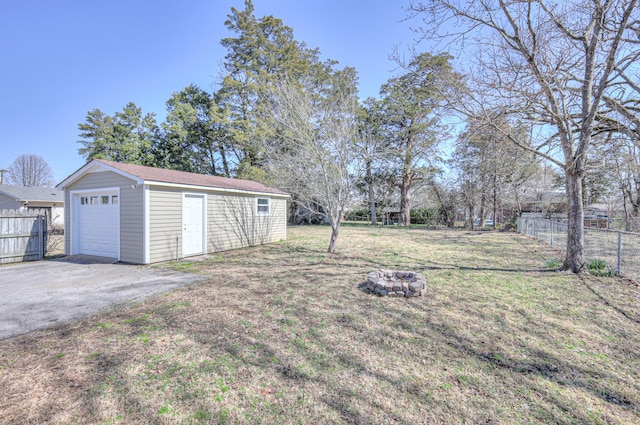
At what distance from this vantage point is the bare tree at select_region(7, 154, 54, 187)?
3694cm

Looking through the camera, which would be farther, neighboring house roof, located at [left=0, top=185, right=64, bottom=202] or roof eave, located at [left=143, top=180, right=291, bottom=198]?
neighboring house roof, located at [left=0, top=185, right=64, bottom=202]

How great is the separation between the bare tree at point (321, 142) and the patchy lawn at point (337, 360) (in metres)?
3.99

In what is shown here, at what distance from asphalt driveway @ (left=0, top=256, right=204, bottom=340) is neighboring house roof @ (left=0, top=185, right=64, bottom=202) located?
14.5m

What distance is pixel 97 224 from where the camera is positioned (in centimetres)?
839

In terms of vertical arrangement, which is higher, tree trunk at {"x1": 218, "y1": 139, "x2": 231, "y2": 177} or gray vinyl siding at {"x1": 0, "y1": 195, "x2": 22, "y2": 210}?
tree trunk at {"x1": 218, "y1": 139, "x2": 231, "y2": 177}

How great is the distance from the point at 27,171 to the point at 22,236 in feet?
139

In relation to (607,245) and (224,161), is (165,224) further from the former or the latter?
(224,161)

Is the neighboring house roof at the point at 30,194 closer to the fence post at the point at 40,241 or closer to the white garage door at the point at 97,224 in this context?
the fence post at the point at 40,241

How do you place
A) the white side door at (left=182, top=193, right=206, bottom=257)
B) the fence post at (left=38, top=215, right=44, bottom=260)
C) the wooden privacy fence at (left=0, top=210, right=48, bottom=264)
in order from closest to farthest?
the wooden privacy fence at (left=0, top=210, right=48, bottom=264) → the fence post at (left=38, top=215, right=44, bottom=260) → the white side door at (left=182, top=193, right=206, bottom=257)

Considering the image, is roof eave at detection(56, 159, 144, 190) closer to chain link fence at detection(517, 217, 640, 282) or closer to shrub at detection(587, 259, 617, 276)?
chain link fence at detection(517, 217, 640, 282)

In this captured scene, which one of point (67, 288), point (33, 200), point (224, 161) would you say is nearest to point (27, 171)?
point (33, 200)

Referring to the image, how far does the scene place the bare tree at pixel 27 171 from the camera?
121 feet

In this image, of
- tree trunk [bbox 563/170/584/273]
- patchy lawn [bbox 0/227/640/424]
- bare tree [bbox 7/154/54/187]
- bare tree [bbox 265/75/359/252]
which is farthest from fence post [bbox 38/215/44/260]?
bare tree [bbox 7/154/54/187]

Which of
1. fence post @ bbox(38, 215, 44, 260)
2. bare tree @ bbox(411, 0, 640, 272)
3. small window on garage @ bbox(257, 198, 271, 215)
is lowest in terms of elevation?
fence post @ bbox(38, 215, 44, 260)
